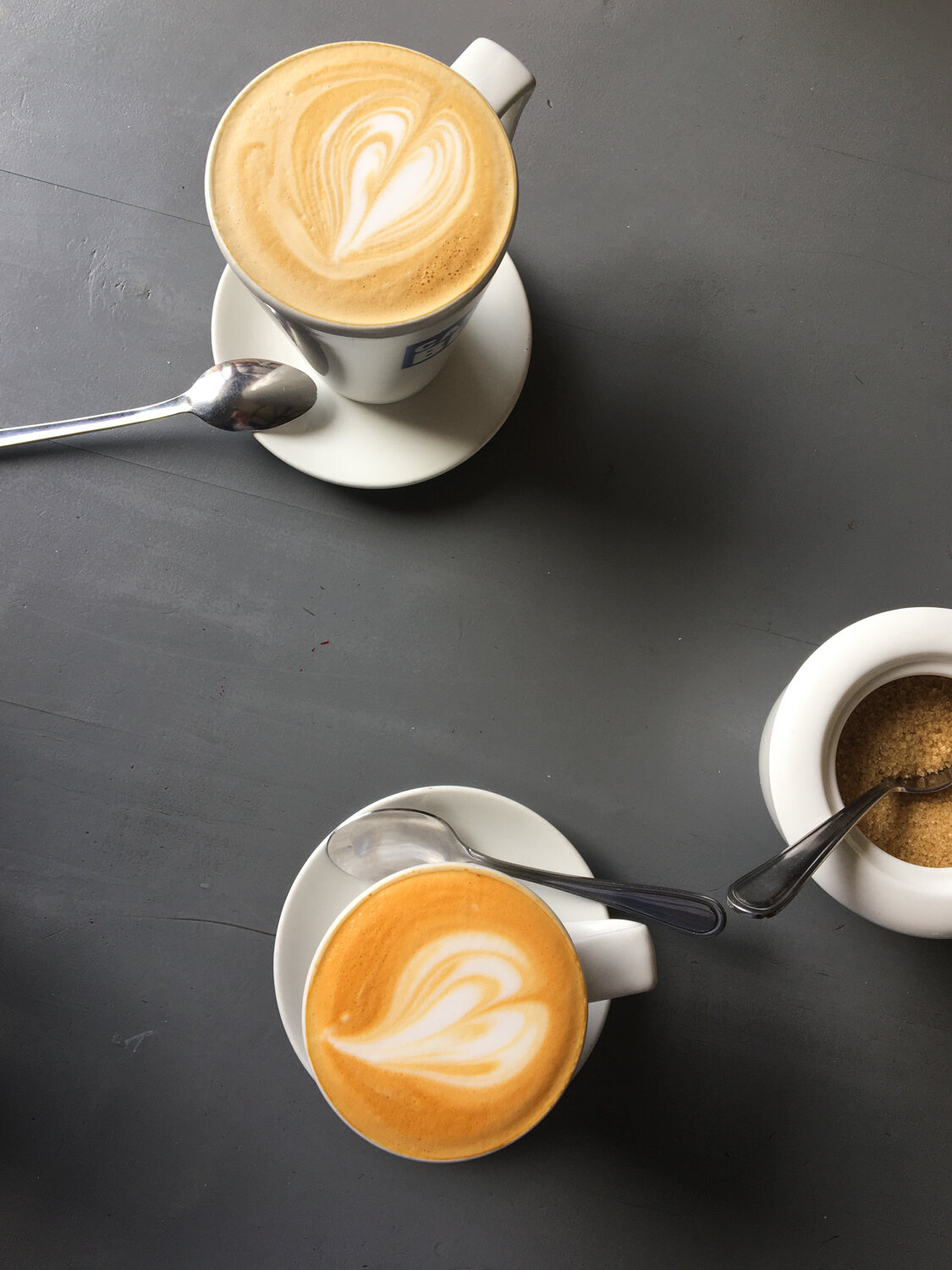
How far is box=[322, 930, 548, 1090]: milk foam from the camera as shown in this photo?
0.65 m

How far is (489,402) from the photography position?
77cm

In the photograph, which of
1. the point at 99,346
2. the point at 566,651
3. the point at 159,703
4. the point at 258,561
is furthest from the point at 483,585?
the point at 99,346

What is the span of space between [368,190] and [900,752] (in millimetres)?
651

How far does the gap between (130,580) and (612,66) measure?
0.72m

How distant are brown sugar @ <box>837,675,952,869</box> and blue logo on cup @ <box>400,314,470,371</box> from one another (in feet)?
1.59

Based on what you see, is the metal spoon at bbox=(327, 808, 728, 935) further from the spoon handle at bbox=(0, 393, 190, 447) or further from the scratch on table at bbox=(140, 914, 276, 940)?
the spoon handle at bbox=(0, 393, 190, 447)

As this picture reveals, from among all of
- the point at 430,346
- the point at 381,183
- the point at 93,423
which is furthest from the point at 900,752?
the point at 93,423

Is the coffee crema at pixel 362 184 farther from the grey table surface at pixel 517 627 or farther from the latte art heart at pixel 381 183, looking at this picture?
the grey table surface at pixel 517 627

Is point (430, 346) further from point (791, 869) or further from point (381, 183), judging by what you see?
point (791, 869)

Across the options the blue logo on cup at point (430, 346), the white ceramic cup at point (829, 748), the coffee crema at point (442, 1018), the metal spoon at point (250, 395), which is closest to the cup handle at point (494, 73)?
the blue logo on cup at point (430, 346)

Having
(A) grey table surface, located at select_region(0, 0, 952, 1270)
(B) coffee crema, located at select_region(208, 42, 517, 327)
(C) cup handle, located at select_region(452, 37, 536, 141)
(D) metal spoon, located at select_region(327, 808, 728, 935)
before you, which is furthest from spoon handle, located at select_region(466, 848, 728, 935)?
(C) cup handle, located at select_region(452, 37, 536, 141)

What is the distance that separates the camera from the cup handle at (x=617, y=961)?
2.15 feet

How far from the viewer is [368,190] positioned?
0.61m

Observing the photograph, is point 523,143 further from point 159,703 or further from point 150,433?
point 159,703
